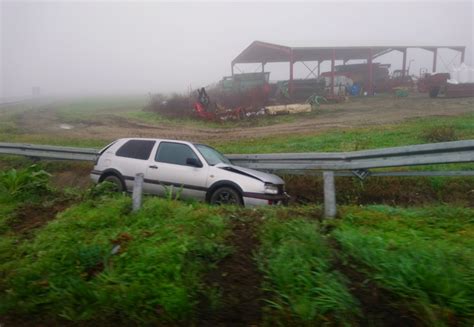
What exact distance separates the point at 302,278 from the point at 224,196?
3.93 meters

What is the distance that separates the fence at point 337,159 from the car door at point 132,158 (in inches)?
78.1

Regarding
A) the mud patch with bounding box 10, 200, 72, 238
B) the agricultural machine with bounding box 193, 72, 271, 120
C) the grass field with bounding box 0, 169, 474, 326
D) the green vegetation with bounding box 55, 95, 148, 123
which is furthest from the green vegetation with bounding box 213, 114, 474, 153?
the green vegetation with bounding box 55, 95, 148, 123

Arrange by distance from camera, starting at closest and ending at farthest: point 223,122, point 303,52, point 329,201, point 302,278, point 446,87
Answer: point 302,278 < point 329,201 < point 223,122 < point 446,87 < point 303,52

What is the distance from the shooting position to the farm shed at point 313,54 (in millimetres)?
33500

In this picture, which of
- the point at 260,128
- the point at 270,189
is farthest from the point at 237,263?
the point at 260,128

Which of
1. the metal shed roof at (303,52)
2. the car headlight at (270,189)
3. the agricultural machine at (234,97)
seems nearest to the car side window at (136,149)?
the car headlight at (270,189)

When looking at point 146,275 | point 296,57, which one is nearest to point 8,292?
point 146,275

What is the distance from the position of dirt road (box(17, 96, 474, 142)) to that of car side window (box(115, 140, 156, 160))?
7429 millimetres

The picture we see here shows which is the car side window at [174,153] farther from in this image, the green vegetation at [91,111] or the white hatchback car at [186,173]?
the green vegetation at [91,111]

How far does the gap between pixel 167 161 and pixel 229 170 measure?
136 cm

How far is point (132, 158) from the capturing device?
879 centimetres

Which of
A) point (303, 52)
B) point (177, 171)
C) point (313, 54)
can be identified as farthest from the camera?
point (313, 54)

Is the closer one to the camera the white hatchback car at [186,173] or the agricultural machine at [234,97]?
the white hatchback car at [186,173]

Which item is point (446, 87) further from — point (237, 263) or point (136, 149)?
point (237, 263)
